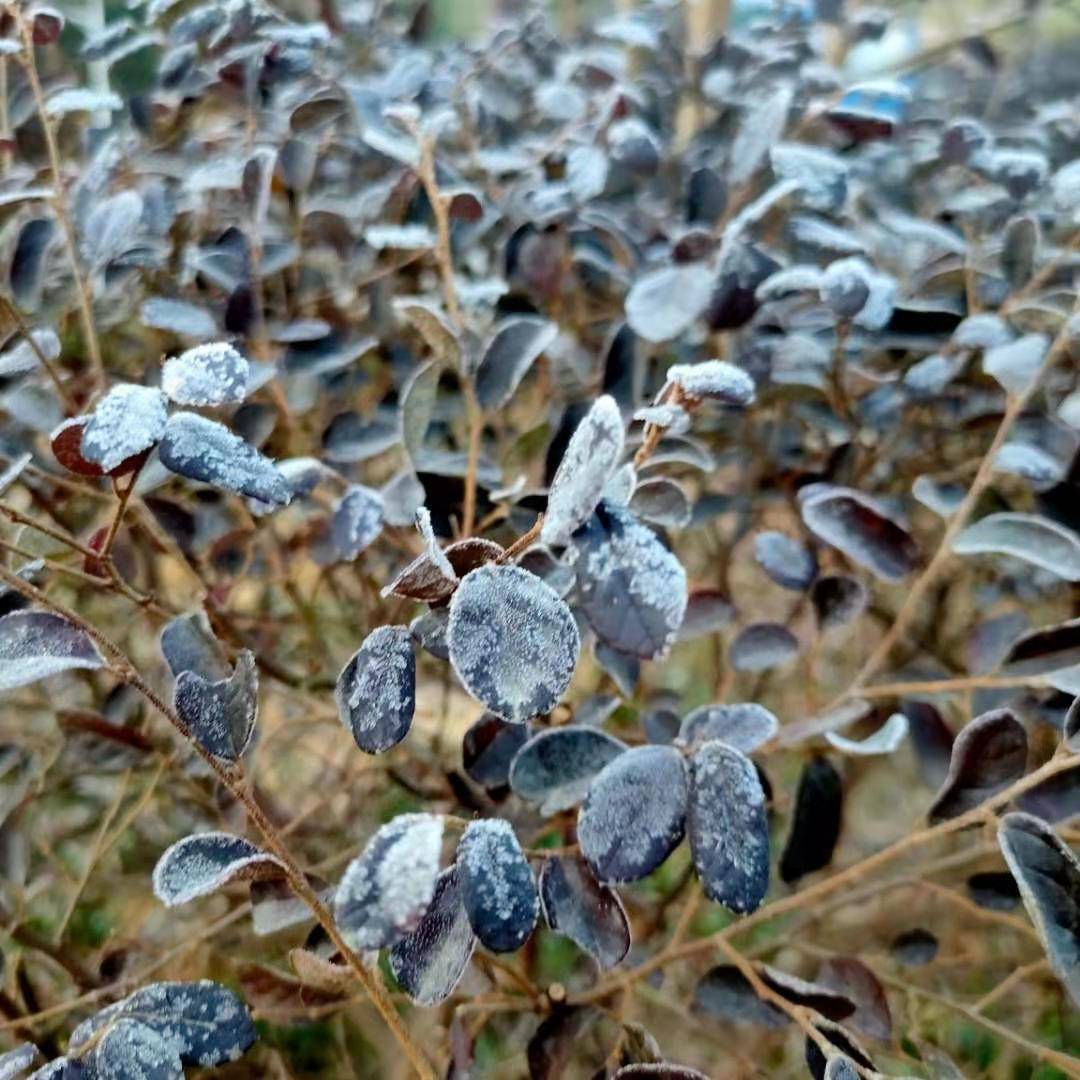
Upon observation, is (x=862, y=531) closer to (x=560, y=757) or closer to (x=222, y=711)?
(x=560, y=757)

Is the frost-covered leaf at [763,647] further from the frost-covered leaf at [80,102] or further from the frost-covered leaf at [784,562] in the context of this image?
the frost-covered leaf at [80,102]

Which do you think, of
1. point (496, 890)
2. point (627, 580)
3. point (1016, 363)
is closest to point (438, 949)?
point (496, 890)

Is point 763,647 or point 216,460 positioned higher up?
point 216,460

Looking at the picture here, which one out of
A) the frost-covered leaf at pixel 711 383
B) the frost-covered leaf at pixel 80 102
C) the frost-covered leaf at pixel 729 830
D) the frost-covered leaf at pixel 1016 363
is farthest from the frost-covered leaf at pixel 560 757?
the frost-covered leaf at pixel 80 102

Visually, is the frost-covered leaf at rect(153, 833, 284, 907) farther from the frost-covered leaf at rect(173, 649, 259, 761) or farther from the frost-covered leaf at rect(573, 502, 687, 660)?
the frost-covered leaf at rect(573, 502, 687, 660)

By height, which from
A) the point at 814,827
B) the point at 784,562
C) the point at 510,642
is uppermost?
the point at 510,642

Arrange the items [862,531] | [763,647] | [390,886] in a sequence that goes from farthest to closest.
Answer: [763,647] → [862,531] → [390,886]
